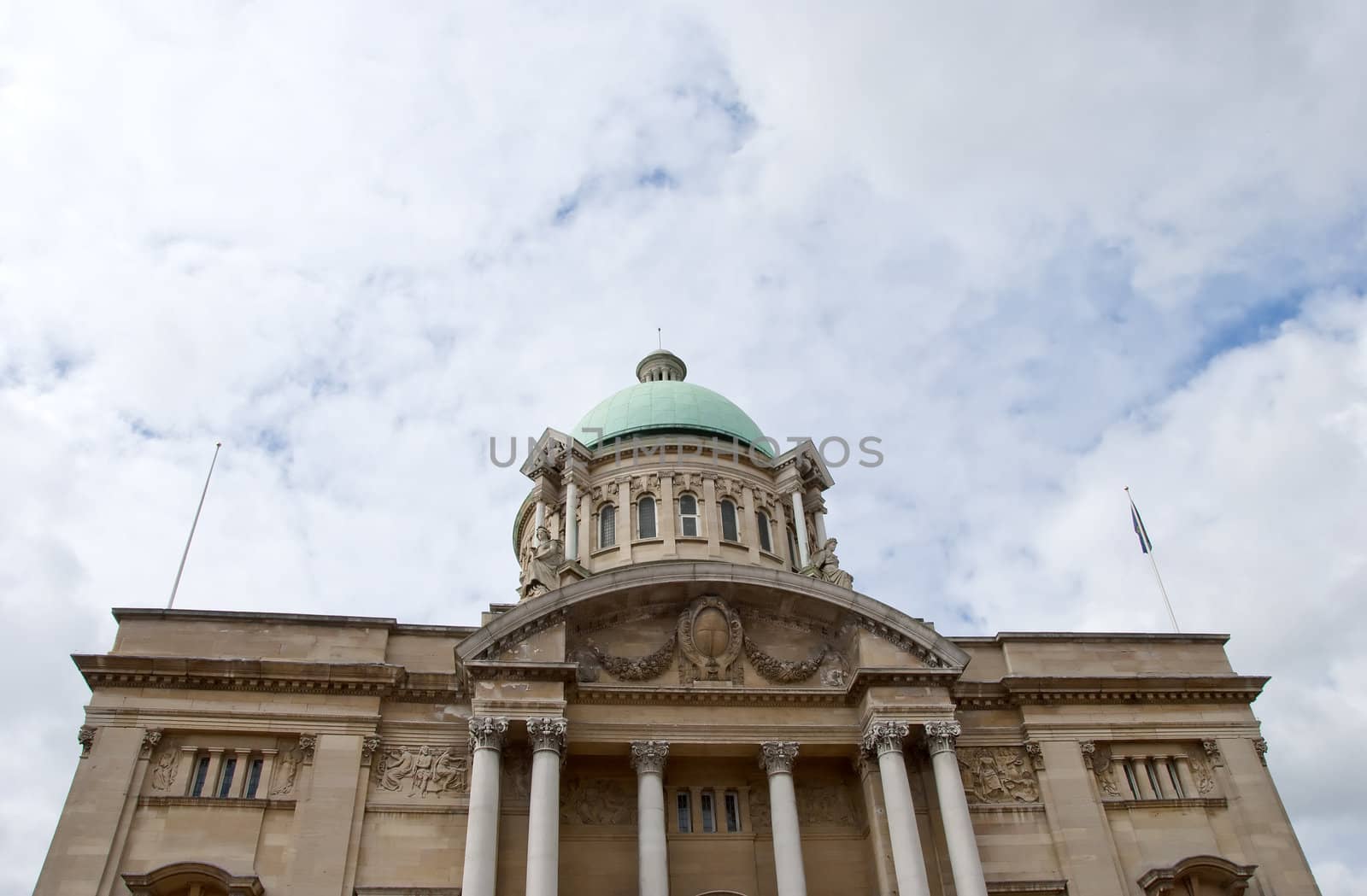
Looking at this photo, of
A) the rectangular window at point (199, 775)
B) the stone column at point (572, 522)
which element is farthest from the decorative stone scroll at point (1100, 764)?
Result: the rectangular window at point (199, 775)

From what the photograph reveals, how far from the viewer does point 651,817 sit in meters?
24.5

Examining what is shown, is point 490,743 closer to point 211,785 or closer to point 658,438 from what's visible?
point 211,785

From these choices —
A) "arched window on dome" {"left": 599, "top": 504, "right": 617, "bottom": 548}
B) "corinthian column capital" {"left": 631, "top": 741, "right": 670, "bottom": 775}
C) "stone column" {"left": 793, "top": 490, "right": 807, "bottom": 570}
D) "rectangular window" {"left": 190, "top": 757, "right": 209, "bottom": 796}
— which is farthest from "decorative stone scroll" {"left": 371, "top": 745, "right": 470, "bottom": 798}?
"stone column" {"left": 793, "top": 490, "right": 807, "bottom": 570}

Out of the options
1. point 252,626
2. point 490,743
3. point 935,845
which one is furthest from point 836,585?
point 252,626

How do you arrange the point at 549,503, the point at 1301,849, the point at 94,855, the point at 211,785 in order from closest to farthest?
1. the point at 94,855
2. the point at 211,785
3. the point at 1301,849
4. the point at 549,503

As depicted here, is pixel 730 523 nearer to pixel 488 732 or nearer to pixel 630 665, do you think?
pixel 630 665

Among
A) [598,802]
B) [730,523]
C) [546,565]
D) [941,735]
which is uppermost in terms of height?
[730,523]

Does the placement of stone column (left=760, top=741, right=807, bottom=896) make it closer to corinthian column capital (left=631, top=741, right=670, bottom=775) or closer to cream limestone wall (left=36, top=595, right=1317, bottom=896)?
cream limestone wall (left=36, top=595, right=1317, bottom=896)

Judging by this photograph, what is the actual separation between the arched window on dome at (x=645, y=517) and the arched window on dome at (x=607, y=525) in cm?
88

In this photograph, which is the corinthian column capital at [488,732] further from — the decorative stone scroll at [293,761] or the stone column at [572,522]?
the stone column at [572,522]

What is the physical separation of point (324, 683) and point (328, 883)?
476cm

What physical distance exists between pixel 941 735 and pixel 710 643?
20.6 ft

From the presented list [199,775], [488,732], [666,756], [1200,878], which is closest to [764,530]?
[666,756]

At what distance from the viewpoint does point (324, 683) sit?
84.5ft
